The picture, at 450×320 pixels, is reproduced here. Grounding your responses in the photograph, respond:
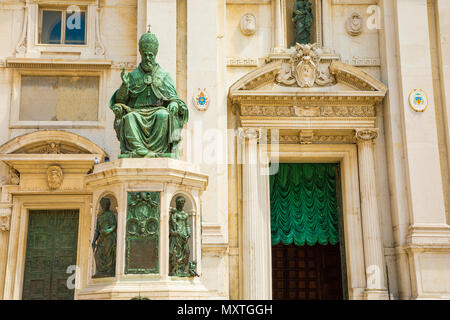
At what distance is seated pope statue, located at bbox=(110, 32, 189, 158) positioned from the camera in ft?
32.7

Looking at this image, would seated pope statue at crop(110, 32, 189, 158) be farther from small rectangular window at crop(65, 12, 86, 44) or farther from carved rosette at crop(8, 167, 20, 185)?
small rectangular window at crop(65, 12, 86, 44)

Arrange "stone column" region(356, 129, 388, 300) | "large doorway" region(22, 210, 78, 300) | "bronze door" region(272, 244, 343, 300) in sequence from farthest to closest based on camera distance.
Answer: "bronze door" region(272, 244, 343, 300) → "large doorway" region(22, 210, 78, 300) → "stone column" region(356, 129, 388, 300)

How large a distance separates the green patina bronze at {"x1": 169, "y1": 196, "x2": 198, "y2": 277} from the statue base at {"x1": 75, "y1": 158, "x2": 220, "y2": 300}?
3.8 inches

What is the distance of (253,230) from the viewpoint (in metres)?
14.4

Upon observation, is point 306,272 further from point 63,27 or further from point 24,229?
point 63,27

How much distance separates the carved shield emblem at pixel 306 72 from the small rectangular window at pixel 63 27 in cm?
563

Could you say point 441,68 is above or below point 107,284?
above

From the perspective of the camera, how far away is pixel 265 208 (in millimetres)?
14828

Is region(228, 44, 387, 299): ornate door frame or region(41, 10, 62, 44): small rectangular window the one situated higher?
region(41, 10, 62, 44): small rectangular window

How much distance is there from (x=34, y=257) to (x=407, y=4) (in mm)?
11097

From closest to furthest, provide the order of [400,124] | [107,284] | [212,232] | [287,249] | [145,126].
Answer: [107,284] < [145,126] < [212,232] < [400,124] < [287,249]

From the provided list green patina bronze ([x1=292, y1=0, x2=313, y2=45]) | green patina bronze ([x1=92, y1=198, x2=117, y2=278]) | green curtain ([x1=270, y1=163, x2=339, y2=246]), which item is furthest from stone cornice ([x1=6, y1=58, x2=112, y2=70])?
green patina bronze ([x1=92, y1=198, x2=117, y2=278])

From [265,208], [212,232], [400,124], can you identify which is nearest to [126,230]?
[212,232]

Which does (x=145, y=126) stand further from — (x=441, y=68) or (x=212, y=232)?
(x=441, y=68)
